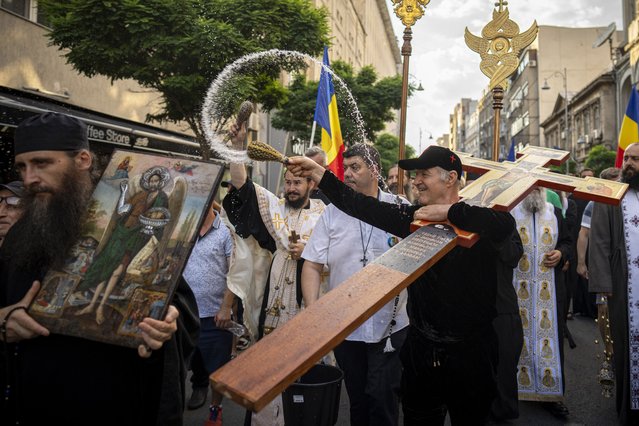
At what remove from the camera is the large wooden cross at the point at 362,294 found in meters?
1.64

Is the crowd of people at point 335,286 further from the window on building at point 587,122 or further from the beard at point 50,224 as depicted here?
the window on building at point 587,122

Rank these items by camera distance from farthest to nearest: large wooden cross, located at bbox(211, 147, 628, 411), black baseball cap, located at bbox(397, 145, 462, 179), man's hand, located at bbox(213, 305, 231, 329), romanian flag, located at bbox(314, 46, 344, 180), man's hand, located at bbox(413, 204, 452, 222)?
romanian flag, located at bbox(314, 46, 344, 180) < man's hand, located at bbox(213, 305, 231, 329) < black baseball cap, located at bbox(397, 145, 462, 179) < man's hand, located at bbox(413, 204, 452, 222) < large wooden cross, located at bbox(211, 147, 628, 411)

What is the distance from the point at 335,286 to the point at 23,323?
6.52 feet

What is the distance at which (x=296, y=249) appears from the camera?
3957 millimetres

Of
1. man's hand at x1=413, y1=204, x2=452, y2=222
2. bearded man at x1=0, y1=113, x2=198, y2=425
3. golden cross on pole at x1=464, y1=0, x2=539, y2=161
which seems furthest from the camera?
golden cross on pole at x1=464, y1=0, x2=539, y2=161

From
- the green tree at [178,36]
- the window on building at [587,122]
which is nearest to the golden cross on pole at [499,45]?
the green tree at [178,36]

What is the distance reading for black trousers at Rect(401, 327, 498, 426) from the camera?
2.88 metres

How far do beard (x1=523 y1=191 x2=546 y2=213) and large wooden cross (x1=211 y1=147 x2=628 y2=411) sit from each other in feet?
5.85

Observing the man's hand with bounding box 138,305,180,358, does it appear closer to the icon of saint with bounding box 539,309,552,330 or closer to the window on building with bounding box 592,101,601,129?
the icon of saint with bounding box 539,309,552,330

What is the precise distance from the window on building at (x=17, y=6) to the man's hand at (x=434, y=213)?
41.3 feet

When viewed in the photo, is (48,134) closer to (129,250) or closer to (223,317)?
(129,250)

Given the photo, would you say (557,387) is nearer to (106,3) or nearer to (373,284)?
(373,284)

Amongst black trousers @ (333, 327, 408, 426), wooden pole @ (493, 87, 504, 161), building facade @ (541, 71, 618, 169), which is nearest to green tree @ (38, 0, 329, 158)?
wooden pole @ (493, 87, 504, 161)

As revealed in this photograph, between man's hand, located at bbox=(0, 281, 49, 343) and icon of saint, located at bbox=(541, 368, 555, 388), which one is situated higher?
man's hand, located at bbox=(0, 281, 49, 343)
